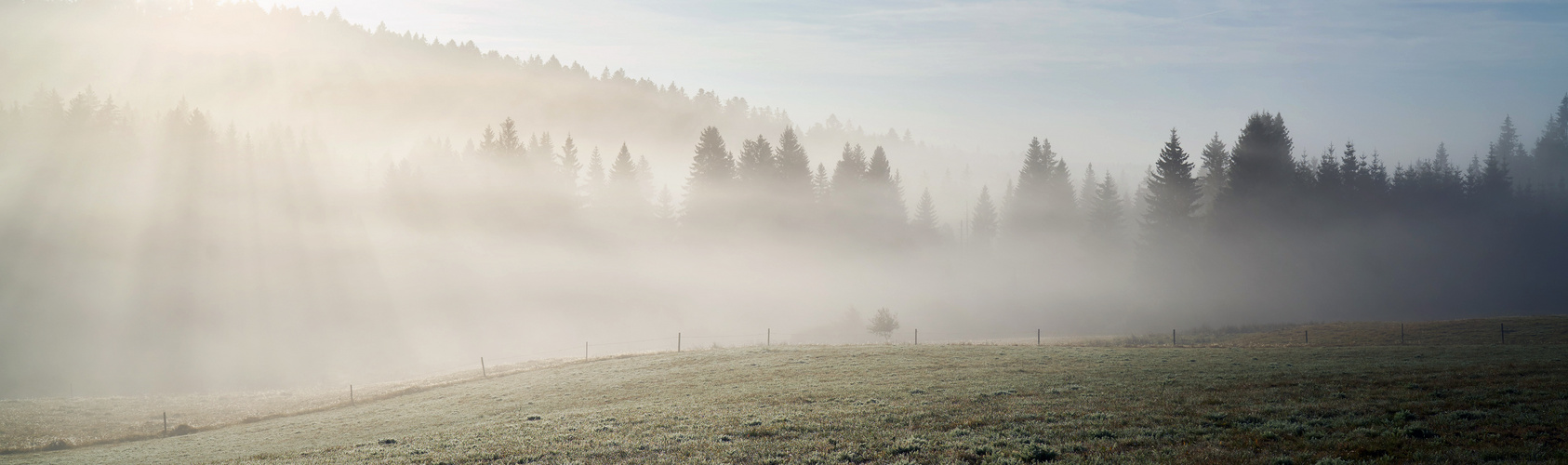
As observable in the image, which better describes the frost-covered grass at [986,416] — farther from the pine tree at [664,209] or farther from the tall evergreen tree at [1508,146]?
the tall evergreen tree at [1508,146]

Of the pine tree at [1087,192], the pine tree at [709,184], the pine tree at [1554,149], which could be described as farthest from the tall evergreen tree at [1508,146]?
the pine tree at [709,184]

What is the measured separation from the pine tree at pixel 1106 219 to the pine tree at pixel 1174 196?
12.1 m

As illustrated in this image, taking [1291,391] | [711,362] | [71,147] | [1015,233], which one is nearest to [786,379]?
[711,362]

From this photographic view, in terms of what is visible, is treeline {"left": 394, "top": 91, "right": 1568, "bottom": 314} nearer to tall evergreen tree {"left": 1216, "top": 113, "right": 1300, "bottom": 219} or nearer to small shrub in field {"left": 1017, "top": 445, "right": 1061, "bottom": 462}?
tall evergreen tree {"left": 1216, "top": 113, "right": 1300, "bottom": 219}

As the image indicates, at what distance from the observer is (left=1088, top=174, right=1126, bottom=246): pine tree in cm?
9938

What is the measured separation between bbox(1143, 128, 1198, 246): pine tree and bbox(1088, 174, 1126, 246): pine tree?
1210 centimetres

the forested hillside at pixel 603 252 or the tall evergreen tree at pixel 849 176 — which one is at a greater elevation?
the tall evergreen tree at pixel 849 176

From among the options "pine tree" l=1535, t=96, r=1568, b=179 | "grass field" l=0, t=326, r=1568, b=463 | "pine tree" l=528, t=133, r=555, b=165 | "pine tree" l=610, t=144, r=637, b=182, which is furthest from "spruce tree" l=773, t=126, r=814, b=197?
"pine tree" l=1535, t=96, r=1568, b=179

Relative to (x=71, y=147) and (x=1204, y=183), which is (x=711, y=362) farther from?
(x=71, y=147)

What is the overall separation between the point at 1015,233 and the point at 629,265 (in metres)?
61.5

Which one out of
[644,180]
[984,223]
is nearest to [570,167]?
[644,180]

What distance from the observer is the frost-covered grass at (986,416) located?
1348 cm

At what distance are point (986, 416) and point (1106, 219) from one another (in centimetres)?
9275

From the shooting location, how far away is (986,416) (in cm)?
1777
